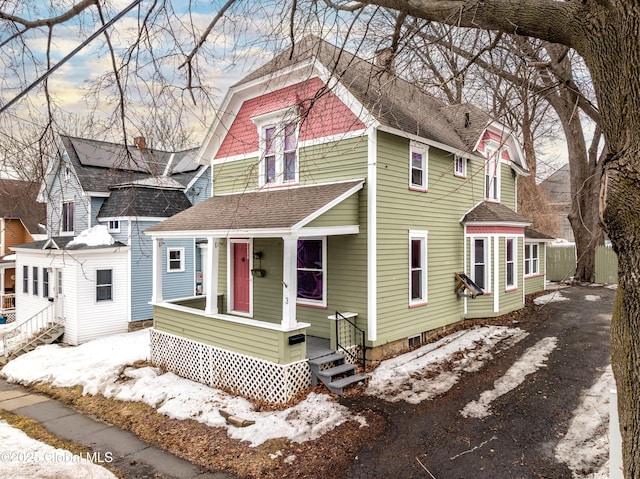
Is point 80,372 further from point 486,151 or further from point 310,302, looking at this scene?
point 486,151

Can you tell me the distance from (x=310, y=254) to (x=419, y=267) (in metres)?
2.96

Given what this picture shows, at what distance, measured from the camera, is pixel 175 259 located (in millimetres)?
17922

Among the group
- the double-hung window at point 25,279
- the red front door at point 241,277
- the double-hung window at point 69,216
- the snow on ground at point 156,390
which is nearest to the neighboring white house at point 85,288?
the double-hung window at point 25,279

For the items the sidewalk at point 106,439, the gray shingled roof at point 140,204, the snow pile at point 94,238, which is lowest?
the sidewalk at point 106,439

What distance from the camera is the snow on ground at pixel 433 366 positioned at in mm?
8039

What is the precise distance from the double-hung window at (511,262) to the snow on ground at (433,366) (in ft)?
8.71

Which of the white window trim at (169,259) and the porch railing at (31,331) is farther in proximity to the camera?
the white window trim at (169,259)

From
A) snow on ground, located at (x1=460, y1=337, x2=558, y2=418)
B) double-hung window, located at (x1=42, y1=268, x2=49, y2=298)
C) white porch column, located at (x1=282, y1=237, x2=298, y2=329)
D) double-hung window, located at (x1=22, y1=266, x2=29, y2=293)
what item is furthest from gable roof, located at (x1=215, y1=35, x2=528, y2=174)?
double-hung window, located at (x1=22, y1=266, x2=29, y2=293)

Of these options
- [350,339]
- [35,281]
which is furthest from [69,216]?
[350,339]

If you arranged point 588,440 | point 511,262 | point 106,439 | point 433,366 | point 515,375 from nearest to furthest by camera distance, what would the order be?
point 588,440 → point 106,439 → point 515,375 → point 433,366 → point 511,262

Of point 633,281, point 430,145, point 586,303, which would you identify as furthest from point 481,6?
point 586,303

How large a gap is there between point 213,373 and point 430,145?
7.87 meters

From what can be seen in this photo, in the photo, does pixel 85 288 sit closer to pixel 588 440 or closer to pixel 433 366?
pixel 433 366

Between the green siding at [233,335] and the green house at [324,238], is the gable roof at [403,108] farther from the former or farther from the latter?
the green siding at [233,335]
